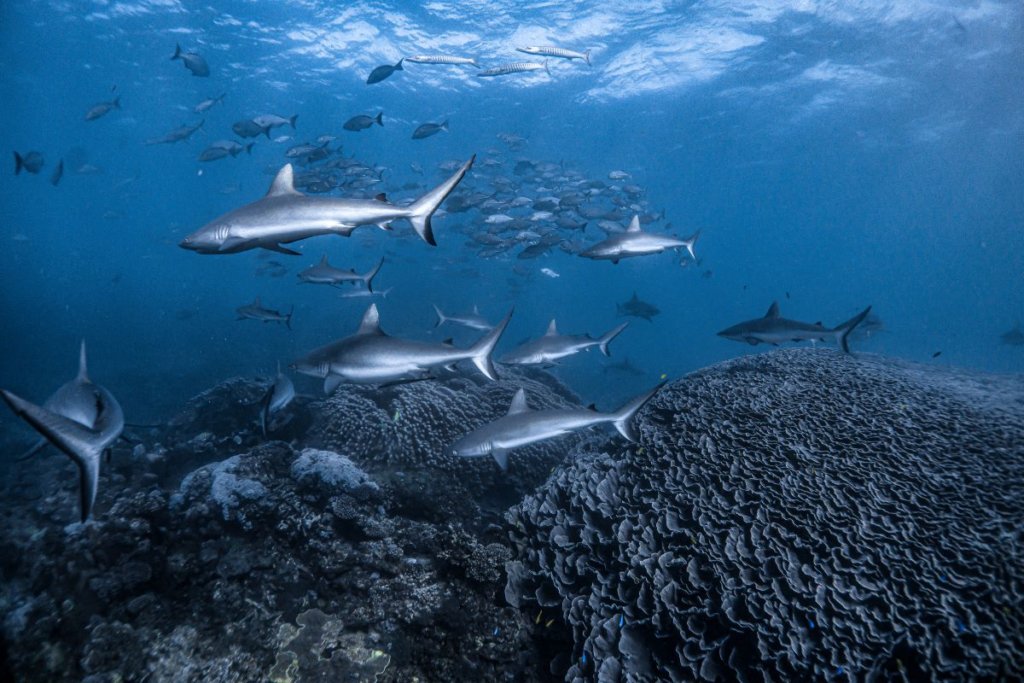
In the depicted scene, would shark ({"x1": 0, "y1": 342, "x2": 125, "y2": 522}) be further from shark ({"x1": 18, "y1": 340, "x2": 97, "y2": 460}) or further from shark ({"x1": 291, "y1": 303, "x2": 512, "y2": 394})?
shark ({"x1": 291, "y1": 303, "x2": 512, "y2": 394})

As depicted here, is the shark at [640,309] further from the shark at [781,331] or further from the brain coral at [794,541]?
the brain coral at [794,541]

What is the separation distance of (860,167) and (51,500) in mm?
67927

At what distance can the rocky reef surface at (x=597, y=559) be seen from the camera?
122 inches

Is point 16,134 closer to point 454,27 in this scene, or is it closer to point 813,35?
point 454,27

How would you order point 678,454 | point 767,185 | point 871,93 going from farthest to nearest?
point 767,185
point 871,93
point 678,454

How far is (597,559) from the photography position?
4.11 m

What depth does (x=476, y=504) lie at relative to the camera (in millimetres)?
5590

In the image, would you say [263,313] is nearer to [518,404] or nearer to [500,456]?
[518,404]

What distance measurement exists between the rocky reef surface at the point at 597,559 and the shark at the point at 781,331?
0.73m

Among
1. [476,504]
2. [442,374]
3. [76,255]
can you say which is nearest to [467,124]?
[442,374]

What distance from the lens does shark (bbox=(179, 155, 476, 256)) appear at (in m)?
3.60

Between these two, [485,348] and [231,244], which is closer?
[231,244]

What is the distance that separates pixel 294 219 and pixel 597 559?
420 centimetres

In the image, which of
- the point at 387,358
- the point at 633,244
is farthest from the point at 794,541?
the point at 633,244
